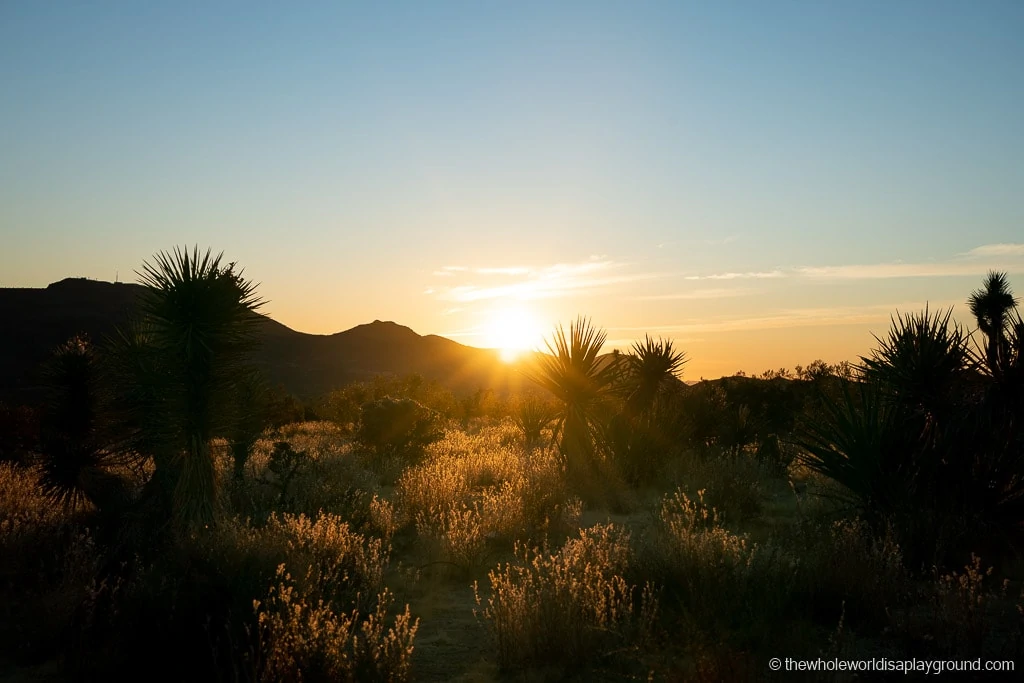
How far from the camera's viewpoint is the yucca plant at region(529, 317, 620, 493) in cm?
1430

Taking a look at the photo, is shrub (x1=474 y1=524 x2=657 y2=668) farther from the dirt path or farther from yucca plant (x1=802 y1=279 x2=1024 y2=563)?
yucca plant (x1=802 y1=279 x2=1024 y2=563)

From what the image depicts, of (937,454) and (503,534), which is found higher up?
(937,454)

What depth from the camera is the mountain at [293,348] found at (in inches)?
2047

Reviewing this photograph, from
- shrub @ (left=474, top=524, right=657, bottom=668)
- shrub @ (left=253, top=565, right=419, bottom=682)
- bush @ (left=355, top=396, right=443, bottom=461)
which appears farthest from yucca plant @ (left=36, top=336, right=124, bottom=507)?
bush @ (left=355, top=396, right=443, bottom=461)

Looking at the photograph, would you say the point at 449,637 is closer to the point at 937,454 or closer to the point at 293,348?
the point at 937,454

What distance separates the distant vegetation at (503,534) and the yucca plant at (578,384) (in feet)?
0.16

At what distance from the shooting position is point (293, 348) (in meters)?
76.2

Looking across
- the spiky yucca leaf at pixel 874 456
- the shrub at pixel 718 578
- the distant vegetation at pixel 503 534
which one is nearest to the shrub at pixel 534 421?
the distant vegetation at pixel 503 534

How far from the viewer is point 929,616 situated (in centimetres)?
531

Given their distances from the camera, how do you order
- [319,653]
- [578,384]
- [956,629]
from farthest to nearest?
[578,384] → [956,629] → [319,653]

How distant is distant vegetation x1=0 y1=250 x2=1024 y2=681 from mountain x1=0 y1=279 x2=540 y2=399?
883 inches


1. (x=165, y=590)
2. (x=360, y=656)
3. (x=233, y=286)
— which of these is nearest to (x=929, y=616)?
(x=360, y=656)

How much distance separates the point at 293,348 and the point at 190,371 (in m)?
70.7

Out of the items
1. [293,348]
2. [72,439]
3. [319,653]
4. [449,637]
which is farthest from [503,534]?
[293,348]
